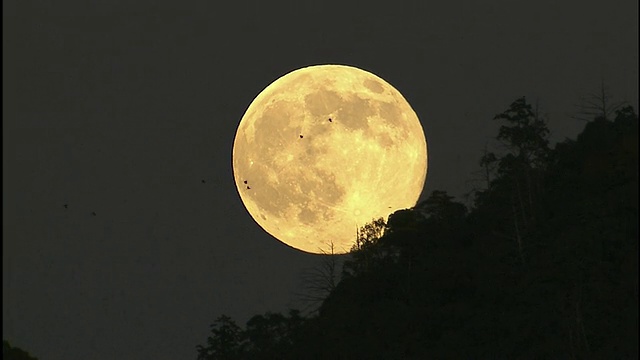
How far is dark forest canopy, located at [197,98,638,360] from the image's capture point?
3894 cm

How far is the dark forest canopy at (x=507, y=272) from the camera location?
38938 millimetres

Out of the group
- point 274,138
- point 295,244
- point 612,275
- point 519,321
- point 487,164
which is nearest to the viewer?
point 612,275

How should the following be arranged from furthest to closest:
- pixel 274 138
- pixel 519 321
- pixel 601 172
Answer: pixel 274 138 → pixel 601 172 → pixel 519 321

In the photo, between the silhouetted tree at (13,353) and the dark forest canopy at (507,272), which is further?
the silhouetted tree at (13,353)

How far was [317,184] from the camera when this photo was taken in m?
52.4

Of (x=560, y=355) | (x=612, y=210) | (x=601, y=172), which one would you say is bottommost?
(x=560, y=355)

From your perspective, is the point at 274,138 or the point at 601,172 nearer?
the point at 601,172

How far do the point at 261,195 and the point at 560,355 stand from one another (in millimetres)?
18276

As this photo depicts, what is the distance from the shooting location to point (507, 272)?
44844 millimetres

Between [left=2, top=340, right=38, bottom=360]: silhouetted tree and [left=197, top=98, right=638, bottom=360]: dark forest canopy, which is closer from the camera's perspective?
[left=197, top=98, right=638, bottom=360]: dark forest canopy

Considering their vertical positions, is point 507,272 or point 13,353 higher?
point 507,272

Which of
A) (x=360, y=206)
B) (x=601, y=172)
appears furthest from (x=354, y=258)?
(x=601, y=172)

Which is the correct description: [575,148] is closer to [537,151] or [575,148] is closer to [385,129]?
Result: [537,151]

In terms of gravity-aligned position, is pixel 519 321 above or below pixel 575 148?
below
